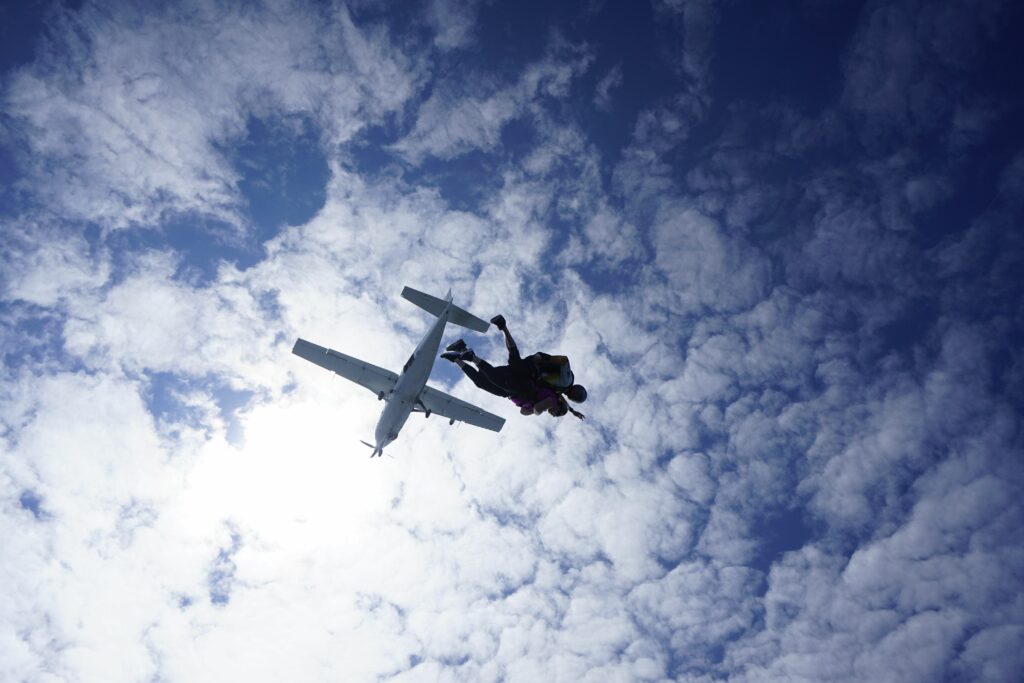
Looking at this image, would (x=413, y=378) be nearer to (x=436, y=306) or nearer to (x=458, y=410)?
(x=436, y=306)

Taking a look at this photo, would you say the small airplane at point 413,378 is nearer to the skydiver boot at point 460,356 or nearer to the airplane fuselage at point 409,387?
the airplane fuselage at point 409,387

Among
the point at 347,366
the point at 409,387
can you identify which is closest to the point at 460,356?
the point at 409,387

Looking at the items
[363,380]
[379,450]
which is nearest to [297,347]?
[363,380]

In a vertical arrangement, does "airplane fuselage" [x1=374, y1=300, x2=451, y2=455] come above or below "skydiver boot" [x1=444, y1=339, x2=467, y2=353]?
above

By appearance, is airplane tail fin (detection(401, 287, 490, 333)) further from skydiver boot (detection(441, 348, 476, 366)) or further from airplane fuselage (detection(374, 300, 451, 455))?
skydiver boot (detection(441, 348, 476, 366))

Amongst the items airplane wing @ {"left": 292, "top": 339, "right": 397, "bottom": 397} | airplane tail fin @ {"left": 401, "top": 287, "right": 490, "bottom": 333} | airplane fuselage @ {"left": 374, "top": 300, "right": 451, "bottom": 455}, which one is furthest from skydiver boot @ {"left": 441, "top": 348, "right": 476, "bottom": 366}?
airplane wing @ {"left": 292, "top": 339, "right": 397, "bottom": 397}

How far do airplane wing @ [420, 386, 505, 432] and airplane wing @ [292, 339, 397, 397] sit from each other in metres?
2.56

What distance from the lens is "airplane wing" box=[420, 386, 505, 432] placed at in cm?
2386

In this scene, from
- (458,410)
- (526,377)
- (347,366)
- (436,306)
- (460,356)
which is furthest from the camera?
(458,410)

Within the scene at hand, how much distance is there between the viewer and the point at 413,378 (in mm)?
19969

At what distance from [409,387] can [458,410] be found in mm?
4479

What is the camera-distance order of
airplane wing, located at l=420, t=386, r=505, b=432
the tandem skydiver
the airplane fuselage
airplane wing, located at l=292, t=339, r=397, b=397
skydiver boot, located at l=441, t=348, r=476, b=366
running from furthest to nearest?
airplane wing, located at l=420, t=386, r=505, b=432 < airplane wing, located at l=292, t=339, r=397, b=397 < the airplane fuselage < skydiver boot, located at l=441, t=348, r=476, b=366 < the tandem skydiver

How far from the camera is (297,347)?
21.1m

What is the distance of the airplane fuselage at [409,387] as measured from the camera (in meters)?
19.1
